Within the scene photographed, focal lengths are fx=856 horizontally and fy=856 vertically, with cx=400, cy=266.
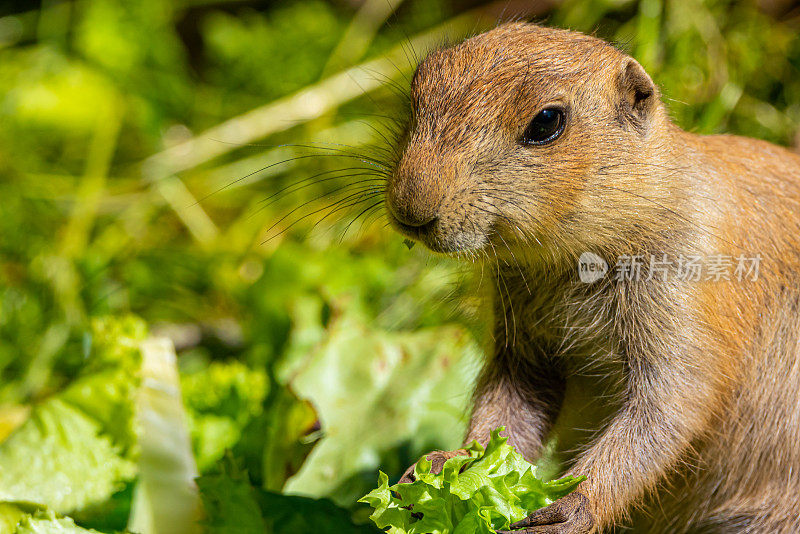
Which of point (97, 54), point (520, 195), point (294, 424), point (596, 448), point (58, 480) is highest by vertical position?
point (97, 54)

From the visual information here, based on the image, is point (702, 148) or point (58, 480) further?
point (58, 480)

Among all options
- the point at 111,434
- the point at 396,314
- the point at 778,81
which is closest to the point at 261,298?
the point at 396,314

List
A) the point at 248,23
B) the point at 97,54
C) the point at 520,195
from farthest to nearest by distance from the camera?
the point at 248,23 → the point at 97,54 → the point at 520,195

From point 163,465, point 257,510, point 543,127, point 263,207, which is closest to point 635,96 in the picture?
point 543,127

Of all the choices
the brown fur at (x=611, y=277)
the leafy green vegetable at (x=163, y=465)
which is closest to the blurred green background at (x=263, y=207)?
the leafy green vegetable at (x=163, y=465)

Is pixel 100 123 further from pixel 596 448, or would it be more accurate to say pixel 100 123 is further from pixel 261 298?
pixel 596 448

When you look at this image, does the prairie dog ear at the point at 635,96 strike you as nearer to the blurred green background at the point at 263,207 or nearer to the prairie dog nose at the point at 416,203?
the blurred green background at the point at 263,207

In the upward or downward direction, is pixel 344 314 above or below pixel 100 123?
Answer: below

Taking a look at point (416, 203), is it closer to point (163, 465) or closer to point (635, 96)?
point (635, 96)

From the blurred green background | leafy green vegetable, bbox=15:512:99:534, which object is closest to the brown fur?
the blurred green background
